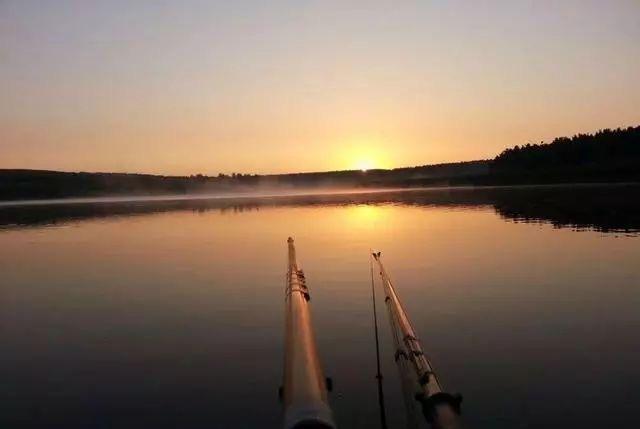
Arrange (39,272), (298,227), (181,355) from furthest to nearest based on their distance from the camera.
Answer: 1. (298,227)
2. (39,272)
3. (181,355)

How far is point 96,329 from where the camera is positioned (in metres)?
19.8

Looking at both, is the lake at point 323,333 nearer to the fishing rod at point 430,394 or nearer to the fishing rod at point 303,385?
the fishing rod at point 430,394

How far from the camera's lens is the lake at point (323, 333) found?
41.1 feet

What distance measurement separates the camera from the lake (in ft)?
41.1

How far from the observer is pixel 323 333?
18.1 m

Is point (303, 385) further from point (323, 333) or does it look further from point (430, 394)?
point (323, 333)

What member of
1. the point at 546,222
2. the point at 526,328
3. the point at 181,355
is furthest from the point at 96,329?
the point at 546,222

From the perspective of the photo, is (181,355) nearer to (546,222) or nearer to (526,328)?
(526,328)

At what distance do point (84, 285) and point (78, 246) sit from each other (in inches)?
821

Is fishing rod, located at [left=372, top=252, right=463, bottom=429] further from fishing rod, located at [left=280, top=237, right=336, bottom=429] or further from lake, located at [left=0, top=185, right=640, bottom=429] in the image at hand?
fishing rod, located at [left=280, top=237, right=336, bottom=429]

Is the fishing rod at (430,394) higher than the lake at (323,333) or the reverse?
higher

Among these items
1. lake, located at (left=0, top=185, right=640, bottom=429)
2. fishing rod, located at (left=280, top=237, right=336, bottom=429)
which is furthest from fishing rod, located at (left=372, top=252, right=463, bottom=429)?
fishing rod, located at (left=280, top=237, right=336, bottom=429)

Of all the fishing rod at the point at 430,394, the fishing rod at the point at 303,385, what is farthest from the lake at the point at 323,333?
the fishing rod at the point at 303,385

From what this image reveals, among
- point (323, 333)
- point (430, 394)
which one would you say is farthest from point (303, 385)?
point (323, 333)
